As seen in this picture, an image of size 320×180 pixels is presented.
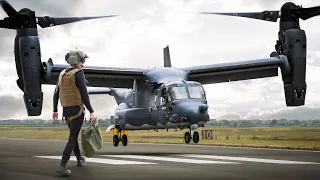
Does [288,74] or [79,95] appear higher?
[288,74]

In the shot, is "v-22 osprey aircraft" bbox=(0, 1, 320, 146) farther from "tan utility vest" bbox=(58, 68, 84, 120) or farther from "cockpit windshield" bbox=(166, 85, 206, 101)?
"tan utility vest" bbox=(58, 68, 84, 120)

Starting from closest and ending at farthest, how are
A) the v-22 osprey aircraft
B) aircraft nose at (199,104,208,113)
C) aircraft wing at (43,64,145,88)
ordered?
aircraft nose at (199,104,208,113)
the v-22 osprey aircraft
aircraft wing at (43,64,145,88)

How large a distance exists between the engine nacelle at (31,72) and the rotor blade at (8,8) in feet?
3.81

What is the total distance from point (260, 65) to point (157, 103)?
706 cm

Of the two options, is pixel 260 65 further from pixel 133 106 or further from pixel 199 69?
pixel 133 106

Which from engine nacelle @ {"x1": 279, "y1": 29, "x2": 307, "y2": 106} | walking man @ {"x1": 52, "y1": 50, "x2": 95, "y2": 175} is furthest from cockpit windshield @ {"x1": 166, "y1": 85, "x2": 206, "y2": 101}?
walking man @ {"x1": 52, "y1": 50, "x2": 95, "y2": 175}

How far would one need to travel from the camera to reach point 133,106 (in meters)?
28.8

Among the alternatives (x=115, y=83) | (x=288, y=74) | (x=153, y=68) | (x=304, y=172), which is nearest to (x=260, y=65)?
(x=288, y=74)

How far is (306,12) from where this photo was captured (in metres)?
27.5

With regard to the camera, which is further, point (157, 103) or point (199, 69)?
point (199, 69)

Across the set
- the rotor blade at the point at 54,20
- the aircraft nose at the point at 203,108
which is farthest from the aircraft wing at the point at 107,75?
the aircraft nose at the point at 203,108

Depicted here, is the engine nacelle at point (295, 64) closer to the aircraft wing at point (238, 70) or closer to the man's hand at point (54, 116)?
the aircraft wing at point (238, 70)

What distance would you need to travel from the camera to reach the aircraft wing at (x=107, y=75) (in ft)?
93.7

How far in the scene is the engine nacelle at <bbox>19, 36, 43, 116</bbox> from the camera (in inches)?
1019
